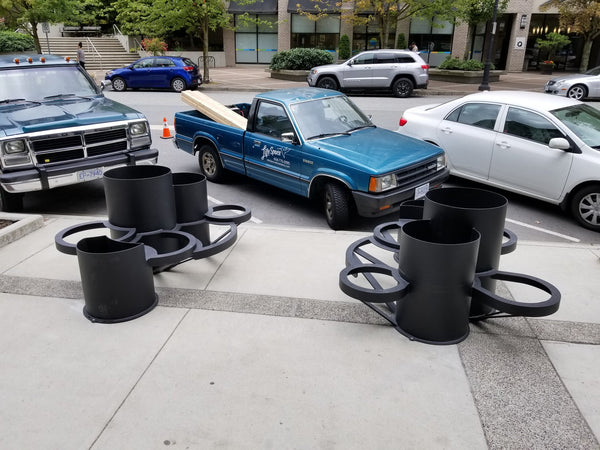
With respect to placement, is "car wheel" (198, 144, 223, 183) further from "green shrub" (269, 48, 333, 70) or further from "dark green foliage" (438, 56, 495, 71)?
"dark green foliage" (438, 56, 495, 71)

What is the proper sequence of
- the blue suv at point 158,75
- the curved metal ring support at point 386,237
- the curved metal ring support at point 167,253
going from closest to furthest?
1. the curved metal ring support at point 167,253
2. the curved metal ring support at point 386,237
3. the blue suv at point 158,75

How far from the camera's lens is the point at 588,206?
6848 millimetres

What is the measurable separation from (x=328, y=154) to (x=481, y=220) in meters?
2.84

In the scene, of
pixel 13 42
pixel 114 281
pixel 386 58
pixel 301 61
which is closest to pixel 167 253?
pixel 114 281

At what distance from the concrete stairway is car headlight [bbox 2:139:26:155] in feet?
86.5

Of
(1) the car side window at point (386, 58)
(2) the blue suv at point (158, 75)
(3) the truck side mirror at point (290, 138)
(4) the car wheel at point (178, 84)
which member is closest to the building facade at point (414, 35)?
(2) the blue suv at point (158, 75)

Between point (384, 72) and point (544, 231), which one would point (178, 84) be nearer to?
point (384, 72)

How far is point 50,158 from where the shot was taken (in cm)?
690

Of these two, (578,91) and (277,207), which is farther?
(578,91)

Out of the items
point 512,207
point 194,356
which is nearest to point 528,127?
point 512,207

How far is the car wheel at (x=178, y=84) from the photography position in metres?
21.7

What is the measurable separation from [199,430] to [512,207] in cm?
636

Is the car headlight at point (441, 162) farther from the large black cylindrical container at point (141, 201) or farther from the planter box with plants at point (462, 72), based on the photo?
the planter box with plants at point (462, 72)

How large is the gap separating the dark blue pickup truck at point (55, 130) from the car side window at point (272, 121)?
5.52 ft
